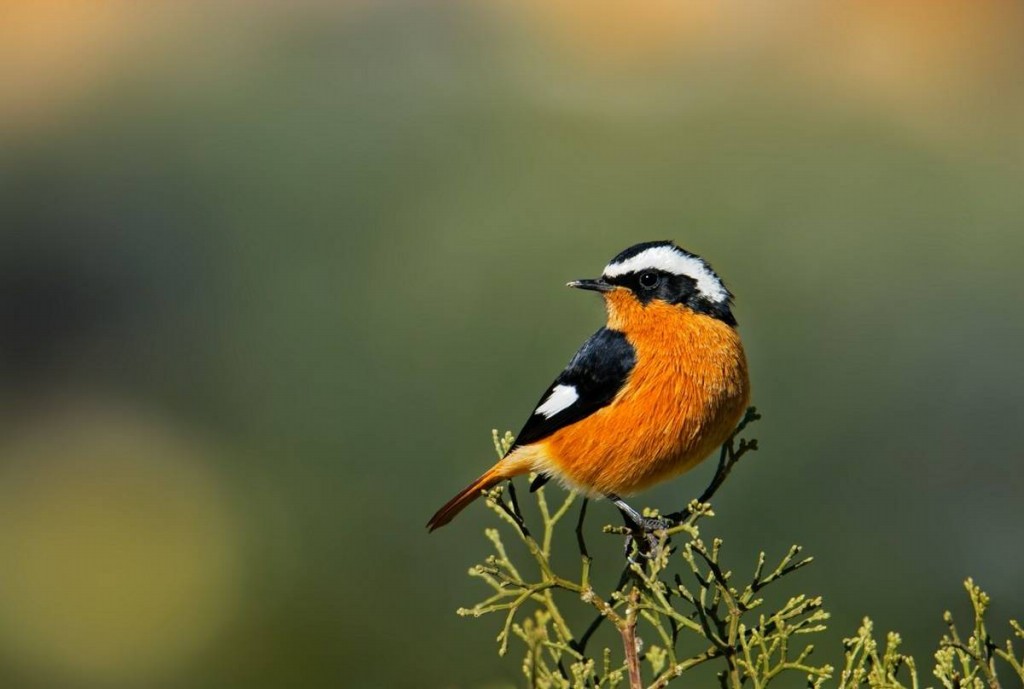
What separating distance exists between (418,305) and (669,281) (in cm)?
574

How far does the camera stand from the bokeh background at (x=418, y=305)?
20.1 feet

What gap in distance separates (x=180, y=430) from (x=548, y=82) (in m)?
7.96

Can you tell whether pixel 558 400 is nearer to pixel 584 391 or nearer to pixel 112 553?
pixel 584 391

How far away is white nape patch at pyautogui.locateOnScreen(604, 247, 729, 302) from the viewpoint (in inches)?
134

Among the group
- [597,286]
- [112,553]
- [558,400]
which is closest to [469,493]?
[558,400]

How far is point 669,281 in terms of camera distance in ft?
11.3

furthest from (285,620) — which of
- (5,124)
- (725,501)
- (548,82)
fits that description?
(5,124)

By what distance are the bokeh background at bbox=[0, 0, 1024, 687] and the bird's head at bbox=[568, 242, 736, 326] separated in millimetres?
1201

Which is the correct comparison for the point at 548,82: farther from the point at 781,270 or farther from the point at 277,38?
the point at 781,270

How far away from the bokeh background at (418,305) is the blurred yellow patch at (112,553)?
0.03 m

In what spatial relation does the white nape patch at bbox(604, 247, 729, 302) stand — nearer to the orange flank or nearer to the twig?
the orange flank

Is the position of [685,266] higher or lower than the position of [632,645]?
higher

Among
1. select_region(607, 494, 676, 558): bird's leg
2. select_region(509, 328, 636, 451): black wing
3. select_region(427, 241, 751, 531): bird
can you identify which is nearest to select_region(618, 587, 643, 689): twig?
select_region(607, 494, 676, 558): bird's leg

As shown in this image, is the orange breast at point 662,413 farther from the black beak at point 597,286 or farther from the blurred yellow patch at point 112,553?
the blurred yellow patch at point 112,553
